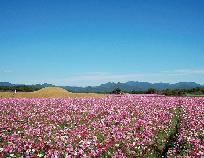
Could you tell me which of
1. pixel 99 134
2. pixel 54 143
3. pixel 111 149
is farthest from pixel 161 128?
pixel 54 143

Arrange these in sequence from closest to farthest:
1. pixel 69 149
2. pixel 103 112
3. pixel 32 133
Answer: pixel 69 149 → pixel 32 133 → pixel 103 112

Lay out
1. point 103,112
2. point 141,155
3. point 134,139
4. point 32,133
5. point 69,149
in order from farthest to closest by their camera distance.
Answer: point 103,112, point 32,133, point 134,139, point 141,155, point 69,149

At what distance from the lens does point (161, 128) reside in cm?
1542

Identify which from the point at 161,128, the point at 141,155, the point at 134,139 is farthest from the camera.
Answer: the point at 161,128

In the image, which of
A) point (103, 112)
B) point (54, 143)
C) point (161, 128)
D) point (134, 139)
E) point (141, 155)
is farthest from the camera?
point (103, 112)

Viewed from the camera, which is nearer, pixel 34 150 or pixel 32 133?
pixel 34 150

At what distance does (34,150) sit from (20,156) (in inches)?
16.9

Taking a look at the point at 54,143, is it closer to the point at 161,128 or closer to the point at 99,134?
the point at 99,134

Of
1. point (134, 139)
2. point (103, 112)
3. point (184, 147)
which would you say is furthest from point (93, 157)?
point (103, 112)

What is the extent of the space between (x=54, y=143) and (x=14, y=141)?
138 cm

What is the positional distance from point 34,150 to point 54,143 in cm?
128

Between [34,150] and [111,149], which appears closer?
[34,150]

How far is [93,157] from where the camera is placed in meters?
10.0

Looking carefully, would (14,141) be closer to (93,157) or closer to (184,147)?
(93,157)
